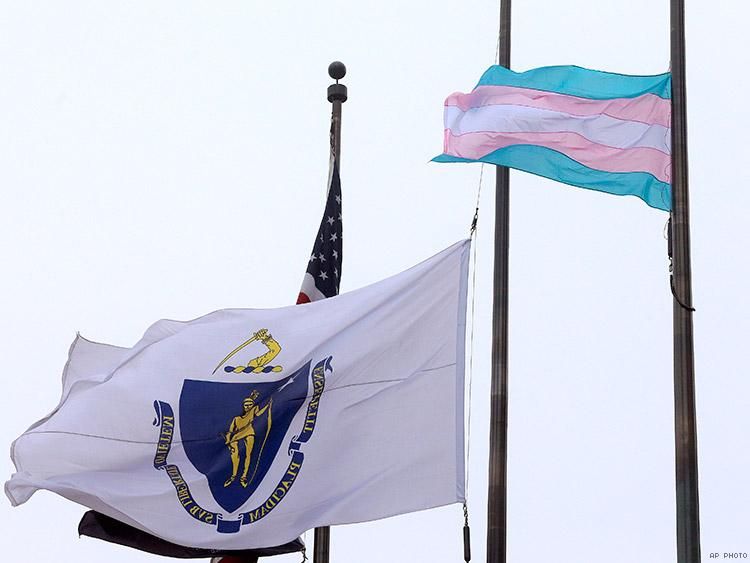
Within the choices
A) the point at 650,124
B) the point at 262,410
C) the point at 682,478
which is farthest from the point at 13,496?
the point at 650,124

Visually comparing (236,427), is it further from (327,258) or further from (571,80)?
(571,80)

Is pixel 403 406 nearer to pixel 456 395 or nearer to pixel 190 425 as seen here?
pixel 456 395

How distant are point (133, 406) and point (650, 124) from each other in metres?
6.17

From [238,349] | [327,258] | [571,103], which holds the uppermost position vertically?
[571,103]

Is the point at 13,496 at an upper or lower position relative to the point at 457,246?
lower

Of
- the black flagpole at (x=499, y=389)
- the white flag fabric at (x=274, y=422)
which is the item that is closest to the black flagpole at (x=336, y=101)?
the black flagpole at (x=499, y=389)

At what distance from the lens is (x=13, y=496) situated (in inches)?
535

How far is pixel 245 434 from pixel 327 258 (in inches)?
98.7

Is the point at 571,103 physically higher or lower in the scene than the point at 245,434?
higher

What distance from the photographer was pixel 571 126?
1625 cm

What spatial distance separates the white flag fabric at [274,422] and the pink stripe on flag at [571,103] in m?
2.57

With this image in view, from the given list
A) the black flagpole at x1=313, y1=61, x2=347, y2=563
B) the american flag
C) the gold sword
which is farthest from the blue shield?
the black flagpole at x1=313, y1=61, x2=347, y2=563

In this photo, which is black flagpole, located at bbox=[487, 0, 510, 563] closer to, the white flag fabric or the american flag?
the white flag fabric

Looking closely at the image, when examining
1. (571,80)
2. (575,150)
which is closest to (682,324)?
(575,150)
